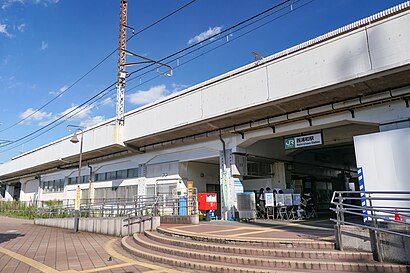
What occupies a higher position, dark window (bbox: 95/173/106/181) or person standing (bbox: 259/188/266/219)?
dark window (bbox: 95/173/106/181)

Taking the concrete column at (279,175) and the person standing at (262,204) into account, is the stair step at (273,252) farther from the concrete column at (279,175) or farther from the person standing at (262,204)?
the concrete column at (279,175)

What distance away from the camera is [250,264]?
691cm

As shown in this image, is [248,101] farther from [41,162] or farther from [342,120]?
[41,162]

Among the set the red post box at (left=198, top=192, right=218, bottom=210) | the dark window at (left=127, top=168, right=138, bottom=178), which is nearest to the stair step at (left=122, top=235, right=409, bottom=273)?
the red post box at (left=198, top=192, right=218, bottom=210)

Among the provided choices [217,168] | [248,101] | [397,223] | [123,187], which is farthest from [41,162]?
[397,223]

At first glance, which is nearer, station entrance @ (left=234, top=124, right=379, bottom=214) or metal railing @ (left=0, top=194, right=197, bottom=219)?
metal railing @ (left=0, top=194, right=197, bottom=219)

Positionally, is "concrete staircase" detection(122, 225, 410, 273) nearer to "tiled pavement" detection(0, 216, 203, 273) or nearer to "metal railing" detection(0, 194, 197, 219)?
"tiled pavement" detection(0, 216, 203, 273)

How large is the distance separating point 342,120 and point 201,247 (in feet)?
28.4

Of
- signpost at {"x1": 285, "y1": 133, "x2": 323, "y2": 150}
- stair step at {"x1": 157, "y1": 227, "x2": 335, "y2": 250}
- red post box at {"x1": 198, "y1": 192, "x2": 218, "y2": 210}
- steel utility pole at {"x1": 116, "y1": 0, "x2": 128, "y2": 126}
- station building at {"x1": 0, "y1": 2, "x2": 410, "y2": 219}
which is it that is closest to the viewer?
stair step at {"x1": 157, "y1": 227, "x2": 335, "y2": 250}

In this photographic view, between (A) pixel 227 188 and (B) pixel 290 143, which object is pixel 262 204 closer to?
(A) pixel 227 188

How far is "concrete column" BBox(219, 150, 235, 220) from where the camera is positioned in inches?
648

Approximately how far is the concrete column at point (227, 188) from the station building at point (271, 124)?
5 centimetres

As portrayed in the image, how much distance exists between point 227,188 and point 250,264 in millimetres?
9924

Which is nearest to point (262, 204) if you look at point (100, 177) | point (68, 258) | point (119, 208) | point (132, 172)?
point (119, 208)
